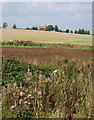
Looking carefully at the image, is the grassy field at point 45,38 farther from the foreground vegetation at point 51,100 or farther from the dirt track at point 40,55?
the foreground vegetation at point 51,100

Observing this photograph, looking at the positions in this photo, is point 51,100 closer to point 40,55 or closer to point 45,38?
point 40,55

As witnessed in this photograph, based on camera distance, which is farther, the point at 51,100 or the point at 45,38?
the point at 45,38

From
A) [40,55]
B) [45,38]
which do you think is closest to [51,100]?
[40,55]

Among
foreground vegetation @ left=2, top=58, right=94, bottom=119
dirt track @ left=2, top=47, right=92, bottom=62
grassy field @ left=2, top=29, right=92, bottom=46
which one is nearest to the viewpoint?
foreground vegetation @ left=2, top=58, right=94, bottom=119

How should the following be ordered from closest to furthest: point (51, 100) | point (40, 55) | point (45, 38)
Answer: point (51, 100)
point (40, 55)
point (45, 38)

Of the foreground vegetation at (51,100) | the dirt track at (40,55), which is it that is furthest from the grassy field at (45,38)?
the foreground vegetation at (51,100)

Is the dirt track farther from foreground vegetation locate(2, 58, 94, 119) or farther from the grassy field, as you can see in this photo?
the grassy field

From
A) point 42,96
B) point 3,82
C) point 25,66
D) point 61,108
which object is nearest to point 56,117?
point 61,108

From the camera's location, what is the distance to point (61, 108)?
3.42 metres

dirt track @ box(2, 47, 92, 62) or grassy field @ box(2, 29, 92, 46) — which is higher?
grassy field @ box(2, 29, 92, 46)

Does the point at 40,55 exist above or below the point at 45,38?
below

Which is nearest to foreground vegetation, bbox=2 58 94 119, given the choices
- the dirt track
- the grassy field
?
the dirt track

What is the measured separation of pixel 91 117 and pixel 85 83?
81cm

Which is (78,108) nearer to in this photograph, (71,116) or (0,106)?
(71,116)
